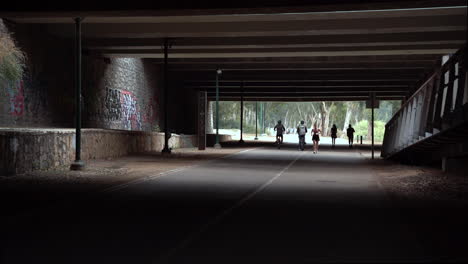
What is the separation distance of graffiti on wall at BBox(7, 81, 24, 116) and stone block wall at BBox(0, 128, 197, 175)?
2.36 m

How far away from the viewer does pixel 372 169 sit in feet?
70.6

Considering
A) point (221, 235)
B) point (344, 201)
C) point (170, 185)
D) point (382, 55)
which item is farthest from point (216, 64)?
point (221, 235)

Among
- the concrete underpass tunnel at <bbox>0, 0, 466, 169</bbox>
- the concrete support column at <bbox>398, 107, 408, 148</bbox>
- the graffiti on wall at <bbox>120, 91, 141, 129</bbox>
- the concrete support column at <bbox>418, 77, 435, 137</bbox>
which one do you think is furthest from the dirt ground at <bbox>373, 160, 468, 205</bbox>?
the graffiti on wall at <bbox>120, 91, 141, 129</bbox>

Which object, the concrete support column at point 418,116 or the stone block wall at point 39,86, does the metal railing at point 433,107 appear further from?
the stone block wall at point 39,86

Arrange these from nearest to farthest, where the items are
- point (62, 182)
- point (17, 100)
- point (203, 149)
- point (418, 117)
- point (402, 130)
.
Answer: point (62, 182)
point (418, 117)
point (402, 130)
point (17, 100)
point (203, 149)

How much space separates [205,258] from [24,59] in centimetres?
1805

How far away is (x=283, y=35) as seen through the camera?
1048 inches

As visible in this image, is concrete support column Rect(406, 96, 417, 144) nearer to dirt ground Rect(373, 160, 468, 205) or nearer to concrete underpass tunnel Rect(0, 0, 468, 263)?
concrete underpass tunnel Rect(0, 0, 468, 263)

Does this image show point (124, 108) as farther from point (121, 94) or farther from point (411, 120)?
point (411, 120)

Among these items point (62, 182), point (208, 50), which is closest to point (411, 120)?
point (62, 182)

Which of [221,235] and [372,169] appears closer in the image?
[221,235]

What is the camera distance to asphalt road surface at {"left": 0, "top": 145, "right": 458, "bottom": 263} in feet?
22.7

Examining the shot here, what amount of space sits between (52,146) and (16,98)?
4.15m

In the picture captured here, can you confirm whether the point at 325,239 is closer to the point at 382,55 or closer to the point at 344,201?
the point at 344,201
